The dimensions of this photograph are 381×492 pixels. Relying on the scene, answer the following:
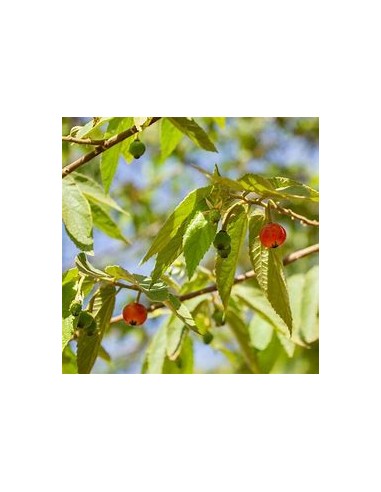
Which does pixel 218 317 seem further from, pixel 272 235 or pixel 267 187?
→ pixel 267 187

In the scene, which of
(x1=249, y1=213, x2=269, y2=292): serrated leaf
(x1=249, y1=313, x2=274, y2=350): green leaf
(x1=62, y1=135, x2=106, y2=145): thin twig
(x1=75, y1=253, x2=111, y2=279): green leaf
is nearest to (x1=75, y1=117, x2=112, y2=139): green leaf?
(x1=62, y1=135, x2=106, y2=145): thin twig

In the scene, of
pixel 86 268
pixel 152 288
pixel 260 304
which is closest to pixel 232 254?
pixel 152 288

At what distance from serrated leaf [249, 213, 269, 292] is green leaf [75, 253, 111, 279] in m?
0.27

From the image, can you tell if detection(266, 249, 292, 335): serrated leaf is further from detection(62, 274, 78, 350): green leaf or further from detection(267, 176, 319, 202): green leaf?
detection(62, 274, 78, 350): green leaf

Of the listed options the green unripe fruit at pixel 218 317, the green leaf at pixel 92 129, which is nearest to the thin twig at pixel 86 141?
the green leaf at pixel 92 129

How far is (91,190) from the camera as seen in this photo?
166cm

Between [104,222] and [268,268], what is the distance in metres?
0.41

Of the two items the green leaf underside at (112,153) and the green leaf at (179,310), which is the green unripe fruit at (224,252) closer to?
the green leaf at (179,310)

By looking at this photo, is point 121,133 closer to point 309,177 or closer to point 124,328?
point 309,177

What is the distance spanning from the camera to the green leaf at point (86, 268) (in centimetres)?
143

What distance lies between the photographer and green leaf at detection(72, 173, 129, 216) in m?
1.65
